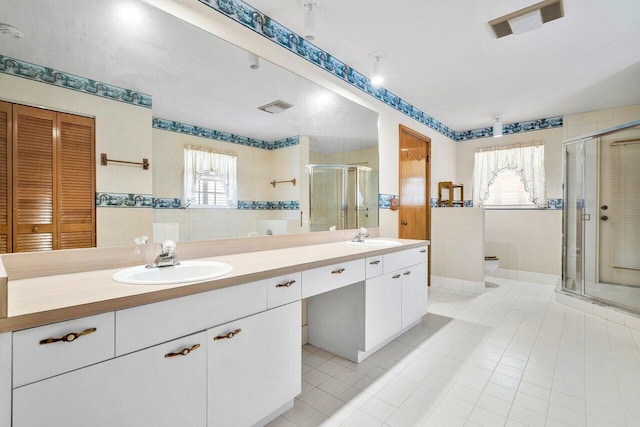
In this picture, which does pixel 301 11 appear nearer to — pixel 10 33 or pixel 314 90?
pixel 314 90

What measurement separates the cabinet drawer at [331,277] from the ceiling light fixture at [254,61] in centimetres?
131

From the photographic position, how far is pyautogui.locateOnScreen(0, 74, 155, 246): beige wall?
1169 mm

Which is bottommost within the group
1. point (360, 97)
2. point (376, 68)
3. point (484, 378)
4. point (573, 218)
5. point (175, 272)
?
point (484, 378)

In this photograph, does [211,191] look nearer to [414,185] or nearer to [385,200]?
[385,200]

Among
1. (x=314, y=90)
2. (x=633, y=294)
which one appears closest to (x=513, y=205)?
(x=633, y=294)

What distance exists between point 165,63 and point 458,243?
11.9 ft

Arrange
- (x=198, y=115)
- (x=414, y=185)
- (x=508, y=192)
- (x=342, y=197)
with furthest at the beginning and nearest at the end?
1. (x=508, y=192)
2. (x=414, y=185)
3. (x=342, y=197)
4. (x=198, y=115)

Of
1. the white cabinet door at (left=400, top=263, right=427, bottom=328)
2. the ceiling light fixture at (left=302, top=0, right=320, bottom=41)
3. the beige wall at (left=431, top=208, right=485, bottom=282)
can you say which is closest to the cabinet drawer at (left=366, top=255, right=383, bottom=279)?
the white cabinet door at (left=400, top=263, right=427, bottom=328)

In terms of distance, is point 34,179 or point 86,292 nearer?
point 86,292

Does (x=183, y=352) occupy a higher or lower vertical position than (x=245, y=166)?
lower

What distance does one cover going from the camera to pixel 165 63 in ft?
4.90

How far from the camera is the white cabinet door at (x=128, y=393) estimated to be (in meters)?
0.77

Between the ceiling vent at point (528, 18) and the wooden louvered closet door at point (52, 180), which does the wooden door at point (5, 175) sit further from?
the ceiling vent at point (528, 18)

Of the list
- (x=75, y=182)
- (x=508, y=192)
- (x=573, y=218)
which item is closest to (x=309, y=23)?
(x=75, y=182)
